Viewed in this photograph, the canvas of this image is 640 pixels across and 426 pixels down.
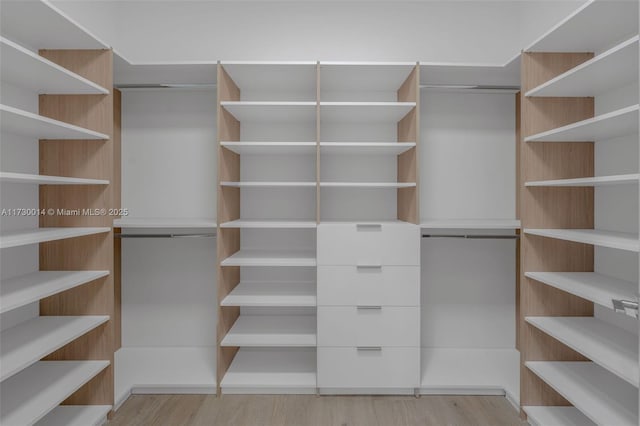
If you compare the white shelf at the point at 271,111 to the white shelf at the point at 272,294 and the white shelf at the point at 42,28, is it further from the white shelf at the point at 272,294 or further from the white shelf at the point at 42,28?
the white shelf at the point at 272,294

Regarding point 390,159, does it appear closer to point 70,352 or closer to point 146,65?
point 146,65

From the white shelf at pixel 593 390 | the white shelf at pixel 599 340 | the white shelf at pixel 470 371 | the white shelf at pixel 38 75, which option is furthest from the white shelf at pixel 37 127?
the white shelf at pixel 593 390

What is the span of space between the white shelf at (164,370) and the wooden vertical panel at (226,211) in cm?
17

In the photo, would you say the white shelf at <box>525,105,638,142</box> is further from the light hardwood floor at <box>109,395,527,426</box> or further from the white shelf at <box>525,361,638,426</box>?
the light hardwood floor at <box>109,395,527,426</box>

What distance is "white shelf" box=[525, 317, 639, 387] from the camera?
1.44 metres

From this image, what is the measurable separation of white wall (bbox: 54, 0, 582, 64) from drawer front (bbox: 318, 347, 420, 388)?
215 cm

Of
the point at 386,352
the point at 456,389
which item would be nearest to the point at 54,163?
the point at 386,352

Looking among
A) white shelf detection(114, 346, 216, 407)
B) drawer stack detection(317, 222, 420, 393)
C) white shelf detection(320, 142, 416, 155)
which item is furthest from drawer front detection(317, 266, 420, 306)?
white shelf detection(114, 346, 216, 407)

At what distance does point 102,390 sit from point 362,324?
159cm

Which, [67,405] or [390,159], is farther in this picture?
[390,159]

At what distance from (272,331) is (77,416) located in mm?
1170

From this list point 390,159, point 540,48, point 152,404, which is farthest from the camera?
point 390,159

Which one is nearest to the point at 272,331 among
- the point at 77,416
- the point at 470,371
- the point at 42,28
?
the point at 77,416

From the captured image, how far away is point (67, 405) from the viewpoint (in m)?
2.07
